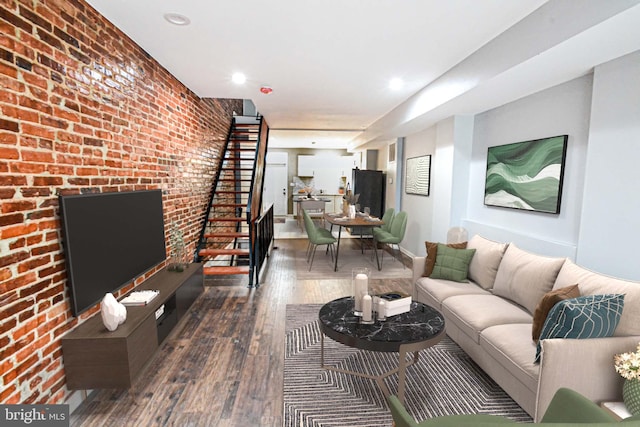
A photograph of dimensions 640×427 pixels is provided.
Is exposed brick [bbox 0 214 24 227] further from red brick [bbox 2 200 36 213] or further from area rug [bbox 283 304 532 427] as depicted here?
area rug [bbox 283 304 532 427]

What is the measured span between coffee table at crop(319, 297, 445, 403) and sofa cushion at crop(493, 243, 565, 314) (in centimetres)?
79

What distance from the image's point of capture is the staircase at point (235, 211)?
14.1 ft

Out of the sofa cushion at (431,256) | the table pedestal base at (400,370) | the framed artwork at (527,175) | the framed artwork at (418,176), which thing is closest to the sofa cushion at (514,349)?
the table pedestal base at (400,370)

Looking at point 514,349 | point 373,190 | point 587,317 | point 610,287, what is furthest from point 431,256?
point 373,190

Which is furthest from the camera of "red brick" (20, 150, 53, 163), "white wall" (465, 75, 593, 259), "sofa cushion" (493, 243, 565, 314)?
"white wall" (465, 75, 593, 259)

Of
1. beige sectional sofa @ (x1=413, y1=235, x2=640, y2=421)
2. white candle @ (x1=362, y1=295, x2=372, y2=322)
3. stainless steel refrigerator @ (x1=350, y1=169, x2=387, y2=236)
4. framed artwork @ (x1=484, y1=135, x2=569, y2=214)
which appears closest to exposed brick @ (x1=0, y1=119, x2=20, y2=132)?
white candle @ (x1=362, y1=295, x2=372, y2=322)

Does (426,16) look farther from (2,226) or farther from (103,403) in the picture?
(103,403)

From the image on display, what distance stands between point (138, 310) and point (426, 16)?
2932mm

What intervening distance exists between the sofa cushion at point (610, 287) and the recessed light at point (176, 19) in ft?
10.9

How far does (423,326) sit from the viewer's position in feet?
7.27

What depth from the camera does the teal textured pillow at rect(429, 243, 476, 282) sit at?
3.21 meters

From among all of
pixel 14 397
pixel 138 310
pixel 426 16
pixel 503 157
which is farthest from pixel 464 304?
pixel 14 397

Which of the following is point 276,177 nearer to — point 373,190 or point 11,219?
point 373,190

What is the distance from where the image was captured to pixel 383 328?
217 cm
